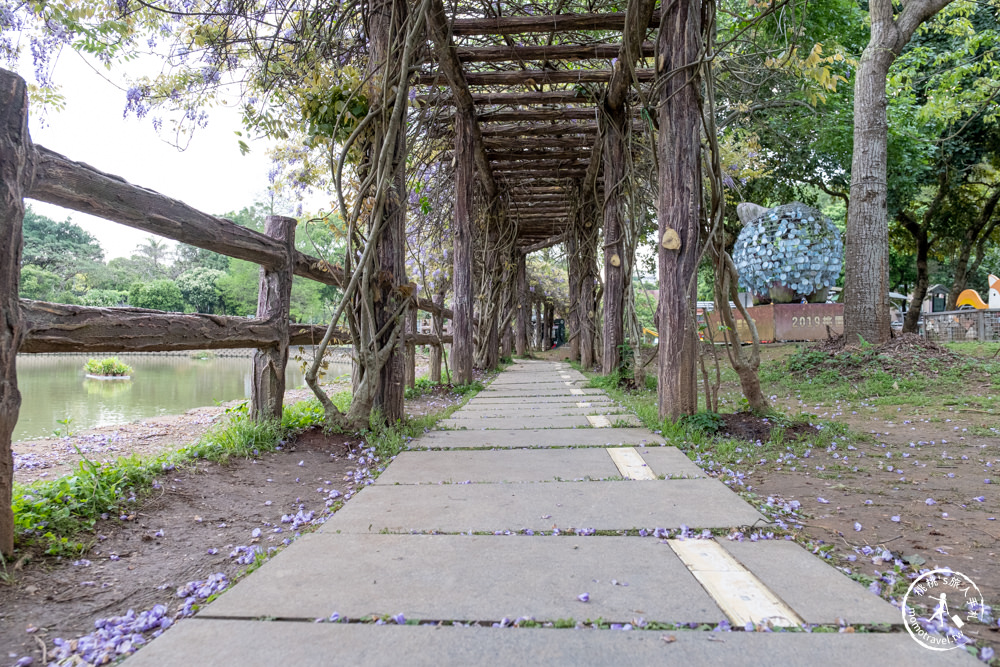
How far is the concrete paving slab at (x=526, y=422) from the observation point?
13.1ft

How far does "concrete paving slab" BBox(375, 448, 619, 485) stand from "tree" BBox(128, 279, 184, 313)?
72.8 ft

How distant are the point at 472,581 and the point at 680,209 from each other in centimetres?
294

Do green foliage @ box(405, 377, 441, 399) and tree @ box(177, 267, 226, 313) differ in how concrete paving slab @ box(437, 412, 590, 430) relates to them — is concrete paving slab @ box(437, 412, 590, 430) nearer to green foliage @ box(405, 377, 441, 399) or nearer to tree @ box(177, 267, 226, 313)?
green foliage @ box(405, 377, 441, 399)

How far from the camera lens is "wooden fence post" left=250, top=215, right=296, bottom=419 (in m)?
3.26

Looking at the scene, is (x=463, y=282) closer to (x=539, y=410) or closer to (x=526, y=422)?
(x=539, y=410)

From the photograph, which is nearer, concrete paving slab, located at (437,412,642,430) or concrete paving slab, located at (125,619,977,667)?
concrete paving slab, located at (125,619,977,667)

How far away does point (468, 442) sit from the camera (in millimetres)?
3451

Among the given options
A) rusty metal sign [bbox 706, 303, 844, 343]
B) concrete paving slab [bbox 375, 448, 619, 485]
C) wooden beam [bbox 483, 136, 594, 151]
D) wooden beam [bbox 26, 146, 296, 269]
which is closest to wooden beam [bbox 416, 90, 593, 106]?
wooden beam [bbox 483, 136, 594, 151]

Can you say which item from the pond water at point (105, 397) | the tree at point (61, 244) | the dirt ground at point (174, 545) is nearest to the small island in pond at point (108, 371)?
the pond water at point (105, 397)

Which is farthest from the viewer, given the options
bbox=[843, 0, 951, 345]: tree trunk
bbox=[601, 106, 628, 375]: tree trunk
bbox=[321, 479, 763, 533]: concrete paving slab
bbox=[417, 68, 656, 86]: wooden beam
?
bbox=[601, 106, 628, 375]: tree trunk

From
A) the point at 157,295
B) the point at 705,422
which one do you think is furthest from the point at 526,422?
the point at 157,295

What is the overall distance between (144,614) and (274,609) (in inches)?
12.2

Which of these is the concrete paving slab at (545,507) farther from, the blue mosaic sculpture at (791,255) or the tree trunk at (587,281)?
the blue mosaic sculpture at (791,255)

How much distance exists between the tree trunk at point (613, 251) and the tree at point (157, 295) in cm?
1976
